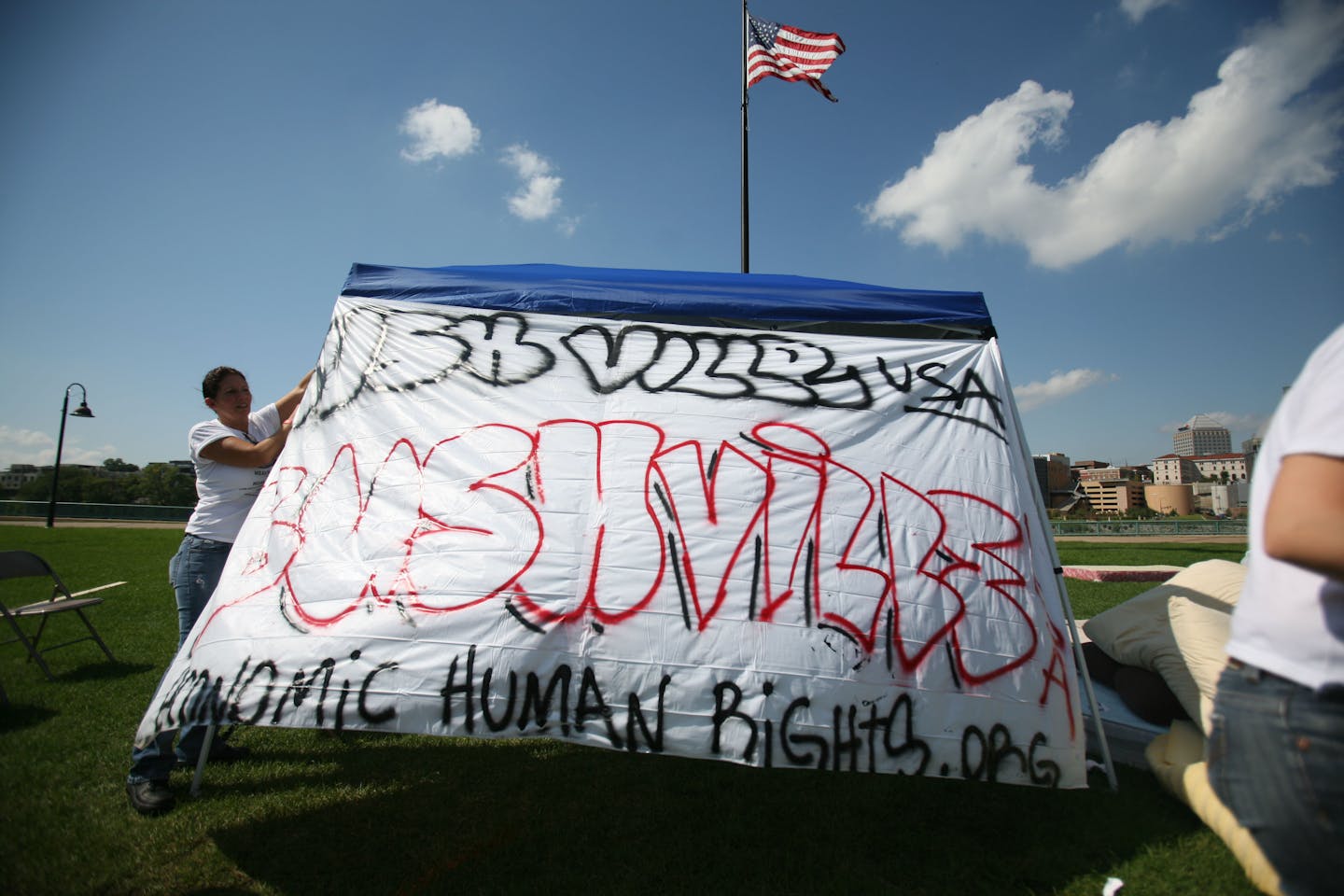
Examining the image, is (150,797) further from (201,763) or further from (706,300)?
(706,300)

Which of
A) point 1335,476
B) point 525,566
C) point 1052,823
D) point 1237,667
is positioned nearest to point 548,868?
point 525,566

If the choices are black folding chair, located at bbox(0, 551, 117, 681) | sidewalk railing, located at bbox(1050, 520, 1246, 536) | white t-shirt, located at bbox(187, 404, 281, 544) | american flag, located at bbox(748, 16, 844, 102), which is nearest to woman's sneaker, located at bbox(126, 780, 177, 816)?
white t-shirt, located at bbox(187, 404, 281, 544)

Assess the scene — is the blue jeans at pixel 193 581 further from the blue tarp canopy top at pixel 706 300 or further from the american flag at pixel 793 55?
the american flag at pixel 793 55

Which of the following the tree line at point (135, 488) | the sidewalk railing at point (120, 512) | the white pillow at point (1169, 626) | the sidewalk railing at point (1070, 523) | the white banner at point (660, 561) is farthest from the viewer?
the tree line at point (135, 488)

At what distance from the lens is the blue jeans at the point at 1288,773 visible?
1081mm

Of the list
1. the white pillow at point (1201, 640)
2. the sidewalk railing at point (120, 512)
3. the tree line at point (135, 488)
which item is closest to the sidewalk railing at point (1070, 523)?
the sidewalk railing at point (120, 512)

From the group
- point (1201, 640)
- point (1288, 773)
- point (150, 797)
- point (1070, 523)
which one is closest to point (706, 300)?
point (1288, 773)

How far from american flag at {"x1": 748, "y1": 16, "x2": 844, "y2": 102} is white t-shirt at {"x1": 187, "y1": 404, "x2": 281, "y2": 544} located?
7228mm

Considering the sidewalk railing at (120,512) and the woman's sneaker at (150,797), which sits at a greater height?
the sidewalk railing at (120,512)

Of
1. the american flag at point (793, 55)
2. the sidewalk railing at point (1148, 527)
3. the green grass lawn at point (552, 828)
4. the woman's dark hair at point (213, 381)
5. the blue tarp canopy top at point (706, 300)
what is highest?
the american flag at point (793, 55)

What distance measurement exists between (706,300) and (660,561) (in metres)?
1.35

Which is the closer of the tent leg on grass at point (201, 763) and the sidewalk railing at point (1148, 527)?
the tent leg on grass at point (201, 763)

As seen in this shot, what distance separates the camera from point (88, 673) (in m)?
5.10

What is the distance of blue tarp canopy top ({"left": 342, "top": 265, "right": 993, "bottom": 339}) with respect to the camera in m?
3.16
